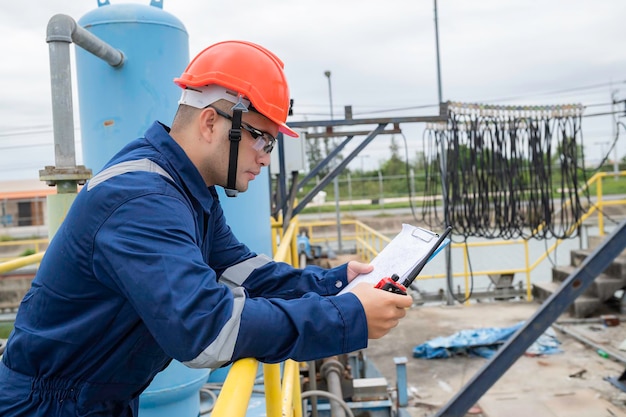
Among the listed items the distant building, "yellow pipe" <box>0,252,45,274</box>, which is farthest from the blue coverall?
the distant building

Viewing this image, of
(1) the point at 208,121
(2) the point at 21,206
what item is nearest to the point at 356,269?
(1) the point at 208,121

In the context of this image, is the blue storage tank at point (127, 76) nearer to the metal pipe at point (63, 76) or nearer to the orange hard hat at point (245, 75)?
the metal pipe at point (63, 76)

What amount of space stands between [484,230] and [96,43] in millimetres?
5355

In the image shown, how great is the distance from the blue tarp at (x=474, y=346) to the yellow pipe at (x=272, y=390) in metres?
5.72

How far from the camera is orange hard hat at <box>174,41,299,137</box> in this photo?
1.58 meters

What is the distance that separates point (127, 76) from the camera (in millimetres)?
2500

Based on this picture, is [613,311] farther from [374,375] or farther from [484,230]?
[374,375]

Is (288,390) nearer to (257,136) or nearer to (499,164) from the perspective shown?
(257,136)

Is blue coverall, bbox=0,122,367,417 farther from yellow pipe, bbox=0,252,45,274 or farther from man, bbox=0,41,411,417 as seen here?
yellow pipe, bbox=0,252,45,274

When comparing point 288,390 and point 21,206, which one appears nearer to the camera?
point 288,390

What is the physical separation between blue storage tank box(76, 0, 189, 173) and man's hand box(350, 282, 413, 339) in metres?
1.53

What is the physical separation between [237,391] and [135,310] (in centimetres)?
33

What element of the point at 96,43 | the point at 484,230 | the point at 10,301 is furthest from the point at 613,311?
the point at 10,301

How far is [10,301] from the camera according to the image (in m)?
16.5
